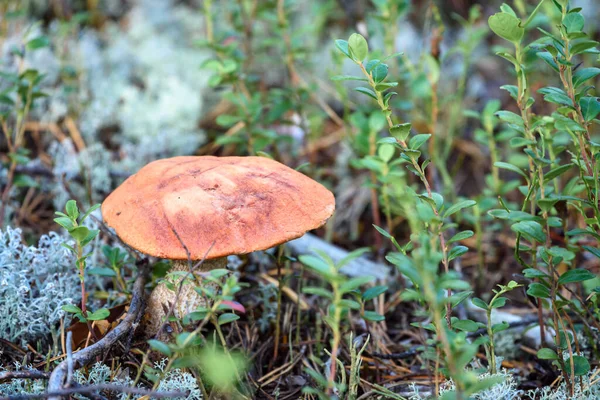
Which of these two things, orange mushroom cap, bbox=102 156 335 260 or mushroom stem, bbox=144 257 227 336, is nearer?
orange mushroom cap, bbox=102 156 335 260

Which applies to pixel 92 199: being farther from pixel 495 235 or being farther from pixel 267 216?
pixel 495 235

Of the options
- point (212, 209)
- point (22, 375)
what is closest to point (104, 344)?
point (22, 375)

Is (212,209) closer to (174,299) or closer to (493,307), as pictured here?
(174,299)

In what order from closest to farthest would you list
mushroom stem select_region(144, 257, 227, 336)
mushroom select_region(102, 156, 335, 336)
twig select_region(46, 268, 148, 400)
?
twig select_region(46, 268, 148, 400)
mushroom select_region(102, 156, 335, 336)
mushroom stem select_region(144, 257, 227, 336)

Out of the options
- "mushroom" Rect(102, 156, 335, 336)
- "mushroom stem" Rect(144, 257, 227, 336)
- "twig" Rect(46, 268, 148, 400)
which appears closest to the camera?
"twig" Rect(46, 268, 148, 400)

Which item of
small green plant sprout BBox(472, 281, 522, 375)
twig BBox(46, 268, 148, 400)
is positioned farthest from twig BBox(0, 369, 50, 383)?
small green plant sprout BBox(472, 281, 522, 375)

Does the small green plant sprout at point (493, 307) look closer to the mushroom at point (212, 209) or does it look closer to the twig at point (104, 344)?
the mushroom at point (212, 209)

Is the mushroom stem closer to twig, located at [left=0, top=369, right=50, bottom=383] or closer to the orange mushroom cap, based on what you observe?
the orange mushroom cap
